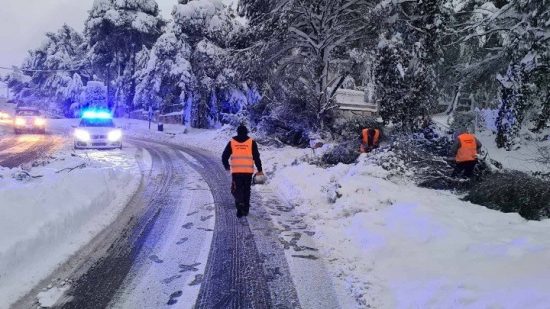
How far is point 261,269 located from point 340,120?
14.6 m

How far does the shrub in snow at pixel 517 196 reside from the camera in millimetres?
7277

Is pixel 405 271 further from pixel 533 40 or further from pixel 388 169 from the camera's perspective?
pixel 533 40

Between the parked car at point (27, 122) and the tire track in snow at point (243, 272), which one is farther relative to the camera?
the parked car at point (27, 122)

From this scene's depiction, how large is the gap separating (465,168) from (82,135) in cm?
1477

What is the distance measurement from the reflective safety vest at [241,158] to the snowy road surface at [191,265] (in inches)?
35.8

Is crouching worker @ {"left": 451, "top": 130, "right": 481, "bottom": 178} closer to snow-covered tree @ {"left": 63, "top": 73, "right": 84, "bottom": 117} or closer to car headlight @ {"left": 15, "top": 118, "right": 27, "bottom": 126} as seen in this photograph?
car headlight @ {"left": 15, "top": 118, "right": 27, "bottom": 126}

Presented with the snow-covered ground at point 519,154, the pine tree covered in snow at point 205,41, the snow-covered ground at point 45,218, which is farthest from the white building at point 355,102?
the snow-covered ground at point 45,218

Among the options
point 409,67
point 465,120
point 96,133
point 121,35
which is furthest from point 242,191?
point 121,35

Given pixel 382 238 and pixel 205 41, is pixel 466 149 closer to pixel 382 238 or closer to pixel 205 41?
pixel 382 238

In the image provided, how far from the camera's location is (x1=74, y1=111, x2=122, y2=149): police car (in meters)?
17.6

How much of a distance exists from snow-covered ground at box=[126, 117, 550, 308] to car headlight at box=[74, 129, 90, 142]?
1151 cm

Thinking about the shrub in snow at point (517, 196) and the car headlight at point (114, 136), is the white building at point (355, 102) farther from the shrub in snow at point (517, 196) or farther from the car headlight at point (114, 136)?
the shrub in snow at point (517, 196)

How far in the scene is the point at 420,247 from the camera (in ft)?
18.8

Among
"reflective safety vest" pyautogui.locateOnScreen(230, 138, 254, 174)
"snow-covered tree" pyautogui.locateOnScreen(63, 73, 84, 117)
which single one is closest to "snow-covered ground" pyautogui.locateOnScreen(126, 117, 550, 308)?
"reflective safety vest" pyautogui.locateOnScreen(230, 138, 254, 174)
